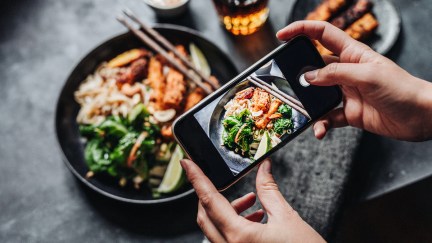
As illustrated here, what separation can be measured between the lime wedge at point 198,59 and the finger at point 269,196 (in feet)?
2.09

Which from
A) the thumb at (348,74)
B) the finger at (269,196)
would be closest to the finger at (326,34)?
the thumb at (348,74)

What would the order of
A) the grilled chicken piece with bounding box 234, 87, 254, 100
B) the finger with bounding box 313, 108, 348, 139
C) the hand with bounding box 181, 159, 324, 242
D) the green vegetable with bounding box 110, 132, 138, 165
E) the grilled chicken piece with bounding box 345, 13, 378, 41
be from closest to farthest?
the hand with bounding box 181, 159, 324, 242 → the grilled chicken piece with bounding box 234, 87, 254, 100 → the finger with bounding box 313, 108, 348, 139 → the green vegetable with bounding box 110, 132, 138, 165 → the grilled chicken piece with bounding box 345, 13, 378, 41

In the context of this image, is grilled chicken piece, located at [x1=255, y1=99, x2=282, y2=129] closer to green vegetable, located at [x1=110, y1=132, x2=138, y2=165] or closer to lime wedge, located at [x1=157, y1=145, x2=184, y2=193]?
lime wedge, located at [x1=157, y1=145, x2=184, y2=193]

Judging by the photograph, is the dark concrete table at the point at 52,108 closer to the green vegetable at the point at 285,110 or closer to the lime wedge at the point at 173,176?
the lime wedge at the point at 173,176

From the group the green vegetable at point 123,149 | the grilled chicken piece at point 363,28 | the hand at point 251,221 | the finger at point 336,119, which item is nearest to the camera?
the hand at point 251,221

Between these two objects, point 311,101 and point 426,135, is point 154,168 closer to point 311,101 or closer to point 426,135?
point 311,101

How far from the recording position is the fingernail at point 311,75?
145 centimetres

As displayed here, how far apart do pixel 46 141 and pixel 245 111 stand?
101 centimetres

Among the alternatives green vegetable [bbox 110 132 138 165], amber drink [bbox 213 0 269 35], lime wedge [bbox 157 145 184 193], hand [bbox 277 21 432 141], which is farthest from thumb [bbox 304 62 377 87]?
green vegetable [bbox 110 132 138 165]

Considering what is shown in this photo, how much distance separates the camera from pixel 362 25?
6.25 feet

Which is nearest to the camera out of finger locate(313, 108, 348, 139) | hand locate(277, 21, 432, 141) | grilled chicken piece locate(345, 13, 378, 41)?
hand locate(277, 21, 432, 141)

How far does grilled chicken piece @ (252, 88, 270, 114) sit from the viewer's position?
1.49 m

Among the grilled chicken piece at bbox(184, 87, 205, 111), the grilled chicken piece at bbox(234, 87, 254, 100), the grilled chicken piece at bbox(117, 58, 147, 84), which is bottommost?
the grilled chicken piece at bbox(184, 87, 205, 111)

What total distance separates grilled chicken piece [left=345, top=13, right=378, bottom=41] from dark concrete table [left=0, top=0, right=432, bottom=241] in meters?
0.17
